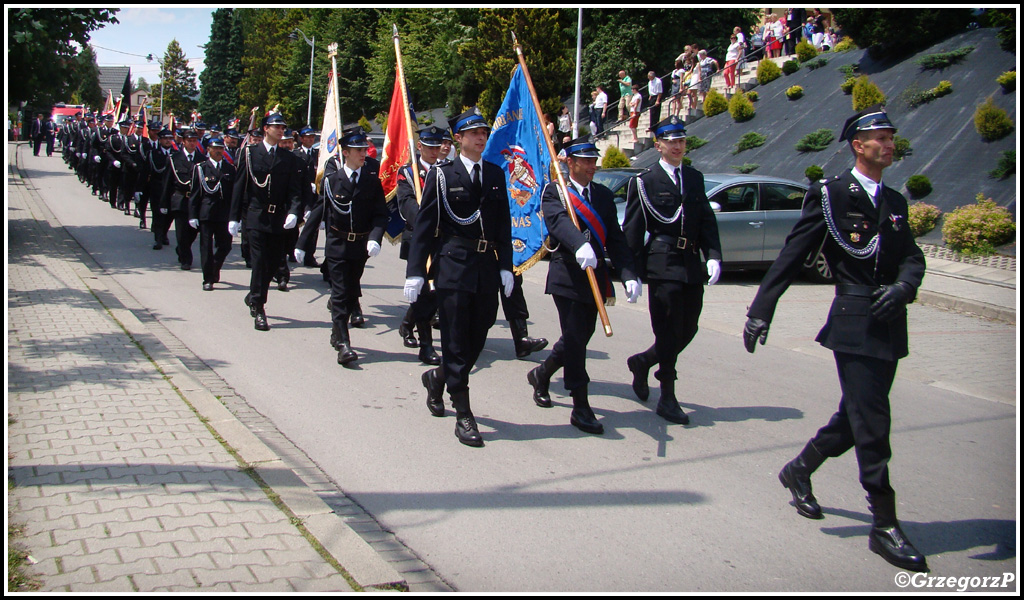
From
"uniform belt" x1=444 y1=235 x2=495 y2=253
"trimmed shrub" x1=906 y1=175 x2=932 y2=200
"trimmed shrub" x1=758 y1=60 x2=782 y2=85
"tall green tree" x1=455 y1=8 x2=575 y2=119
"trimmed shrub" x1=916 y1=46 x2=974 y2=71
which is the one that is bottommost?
"uniform belt" x1=444 y1=235 x2=495 y2=253

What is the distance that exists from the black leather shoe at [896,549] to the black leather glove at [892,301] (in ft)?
3.21

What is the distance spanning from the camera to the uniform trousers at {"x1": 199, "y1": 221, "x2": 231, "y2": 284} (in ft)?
35.8

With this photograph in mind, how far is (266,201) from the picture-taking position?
8.81 metres

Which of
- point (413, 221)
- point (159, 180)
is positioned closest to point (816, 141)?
point (159, 180)

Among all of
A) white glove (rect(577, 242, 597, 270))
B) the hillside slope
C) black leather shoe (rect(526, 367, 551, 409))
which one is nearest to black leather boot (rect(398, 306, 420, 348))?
black leather shoe (rect(526, 367, 551, 409))

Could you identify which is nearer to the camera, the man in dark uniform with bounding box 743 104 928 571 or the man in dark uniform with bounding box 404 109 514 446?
the man in dark uniform with bounding box 743 104 928 571

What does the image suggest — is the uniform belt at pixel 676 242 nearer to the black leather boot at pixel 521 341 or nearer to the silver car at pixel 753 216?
the black leather boot at pixel 521 341

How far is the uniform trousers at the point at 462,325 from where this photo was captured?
551 cm

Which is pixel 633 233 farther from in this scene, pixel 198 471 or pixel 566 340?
pixel 198 471

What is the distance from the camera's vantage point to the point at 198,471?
4633 mm

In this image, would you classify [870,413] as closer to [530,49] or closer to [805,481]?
[805,481]

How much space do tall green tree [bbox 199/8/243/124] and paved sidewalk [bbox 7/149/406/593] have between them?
82879 millimetres

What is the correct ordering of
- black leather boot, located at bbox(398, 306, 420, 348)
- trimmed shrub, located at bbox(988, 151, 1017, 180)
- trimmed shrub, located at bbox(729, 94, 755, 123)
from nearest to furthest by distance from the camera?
black leather boot, located at bbox(398, 306, 420, 348) → trimmed shrub, located at bbox(988, 151, 1017, 180) → trimmed shrub, located at bbox(729, 94, 755, 123)

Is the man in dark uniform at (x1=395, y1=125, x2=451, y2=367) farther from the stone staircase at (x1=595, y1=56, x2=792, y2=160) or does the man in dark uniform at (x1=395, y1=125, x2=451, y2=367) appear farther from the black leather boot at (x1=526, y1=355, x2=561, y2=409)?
the stone staircase at (x1=595, y1=56, x2=792, y2=160)
